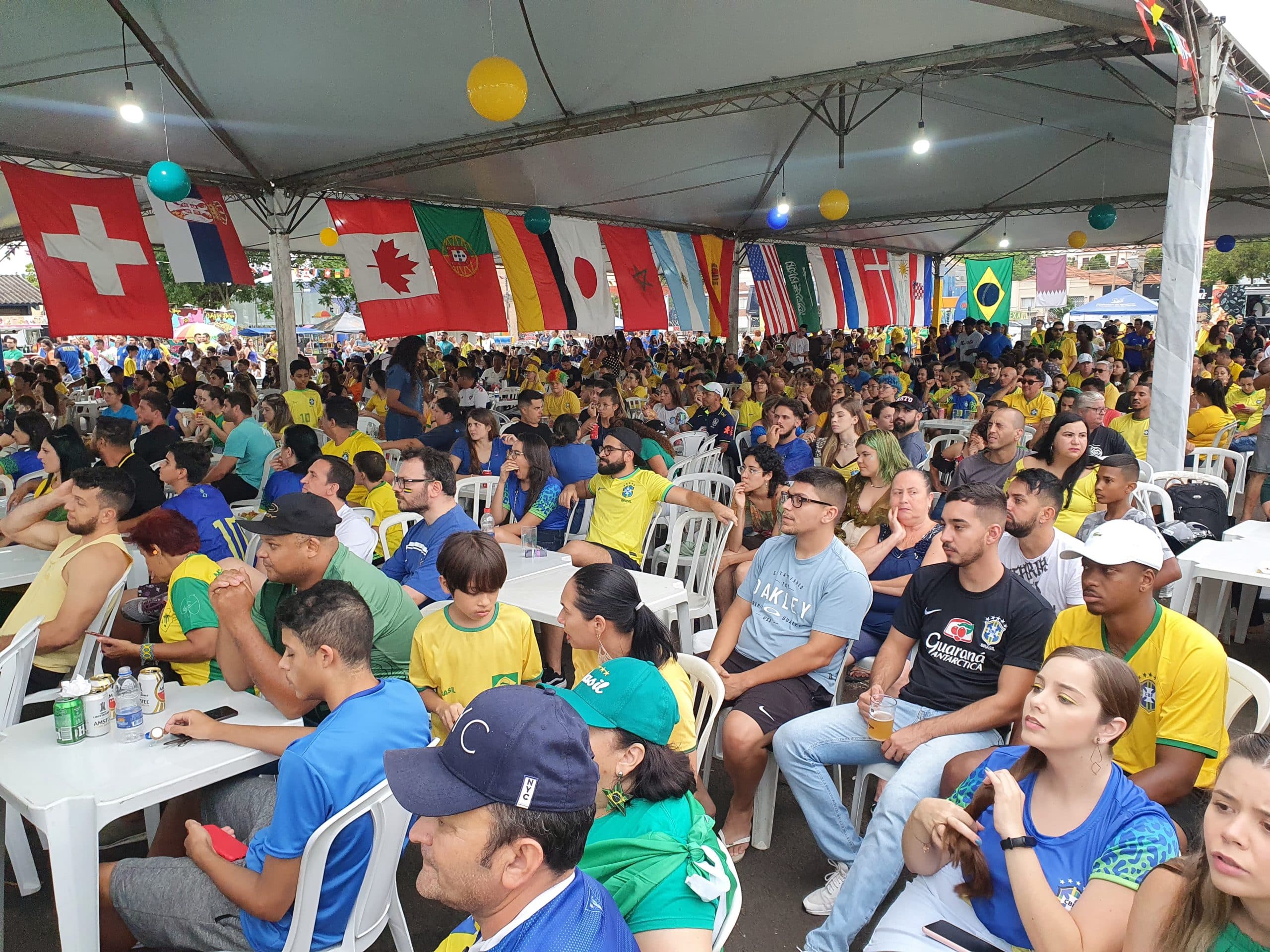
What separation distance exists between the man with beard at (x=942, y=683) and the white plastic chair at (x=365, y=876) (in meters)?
1.34

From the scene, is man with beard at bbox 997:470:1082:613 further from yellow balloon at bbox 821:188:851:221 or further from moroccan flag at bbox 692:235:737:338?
moroccan flag at bbox 692:235:737:338

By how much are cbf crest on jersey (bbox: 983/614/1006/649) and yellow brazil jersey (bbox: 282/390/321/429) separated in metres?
6.96

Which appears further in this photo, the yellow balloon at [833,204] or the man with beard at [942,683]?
the yellow balloon at [833,204]

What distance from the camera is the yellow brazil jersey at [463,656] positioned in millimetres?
2740

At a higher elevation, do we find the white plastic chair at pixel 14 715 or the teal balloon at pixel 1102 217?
the teal balloon at pixel 1102 217

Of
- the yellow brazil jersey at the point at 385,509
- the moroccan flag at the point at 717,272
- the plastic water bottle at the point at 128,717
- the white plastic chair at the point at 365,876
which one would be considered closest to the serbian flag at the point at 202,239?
the yellow brazil jersey at the point at 385,509

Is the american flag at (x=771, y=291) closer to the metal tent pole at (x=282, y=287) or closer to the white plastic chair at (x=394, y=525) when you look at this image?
the metal tent pole at (x=282, y=287)

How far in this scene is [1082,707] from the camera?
182cm

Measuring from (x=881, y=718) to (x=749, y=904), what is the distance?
0.78 m

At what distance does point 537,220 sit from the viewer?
1148 centimetres

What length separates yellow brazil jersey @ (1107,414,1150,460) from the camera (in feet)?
21.4

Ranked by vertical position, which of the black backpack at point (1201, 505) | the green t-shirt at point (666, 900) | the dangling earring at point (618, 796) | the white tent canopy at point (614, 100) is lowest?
the black backpack at point (1201, 505)

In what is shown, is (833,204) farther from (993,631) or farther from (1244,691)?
(1244,691)

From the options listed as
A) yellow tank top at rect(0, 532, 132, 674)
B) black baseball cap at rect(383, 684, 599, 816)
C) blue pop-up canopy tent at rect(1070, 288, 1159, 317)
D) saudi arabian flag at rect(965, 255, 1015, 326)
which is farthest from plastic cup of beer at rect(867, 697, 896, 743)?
blue pop-up canopy tent at rect(1070, 288, 1159, 317)
